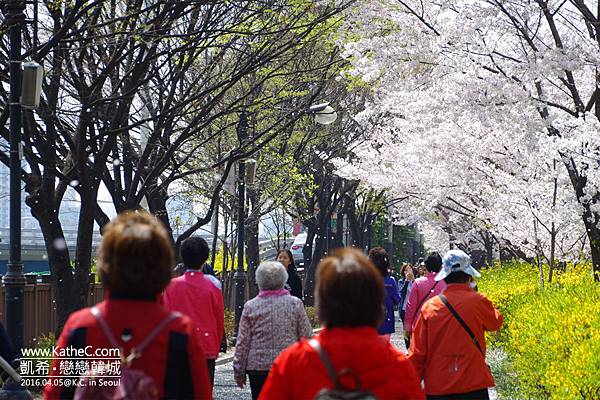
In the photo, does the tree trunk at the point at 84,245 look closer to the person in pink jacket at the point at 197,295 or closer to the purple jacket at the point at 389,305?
the purple jacket at the point at 389,305

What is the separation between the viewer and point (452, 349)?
6.73 metres

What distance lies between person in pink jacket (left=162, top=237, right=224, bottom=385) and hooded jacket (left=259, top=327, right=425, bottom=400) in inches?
181

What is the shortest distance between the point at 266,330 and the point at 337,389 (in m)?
4.28

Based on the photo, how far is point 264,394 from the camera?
3.90 m

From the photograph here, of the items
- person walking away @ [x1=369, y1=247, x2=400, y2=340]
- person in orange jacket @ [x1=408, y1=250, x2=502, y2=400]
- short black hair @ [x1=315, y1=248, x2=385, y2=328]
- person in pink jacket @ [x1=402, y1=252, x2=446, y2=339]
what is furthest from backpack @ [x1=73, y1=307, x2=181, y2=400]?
person in pink jacket @ [x1=402, y1=252, x2=446, y2=339]

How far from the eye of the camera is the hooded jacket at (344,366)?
372 centimetres

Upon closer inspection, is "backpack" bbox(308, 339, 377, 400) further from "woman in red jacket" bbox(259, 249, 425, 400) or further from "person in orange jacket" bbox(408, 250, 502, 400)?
"person in orange jacket" bbox(408, 250, 502, 400)

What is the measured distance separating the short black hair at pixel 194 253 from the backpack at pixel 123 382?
451cm

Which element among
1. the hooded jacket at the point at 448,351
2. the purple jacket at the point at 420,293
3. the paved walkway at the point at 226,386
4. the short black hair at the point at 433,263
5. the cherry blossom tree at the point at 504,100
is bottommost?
the paved walkway at the point at 226,386

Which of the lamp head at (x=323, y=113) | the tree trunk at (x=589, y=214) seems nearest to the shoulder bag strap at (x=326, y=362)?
the tree trunk at (x=589, y=214)

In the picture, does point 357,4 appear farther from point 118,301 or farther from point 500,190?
point 118,301

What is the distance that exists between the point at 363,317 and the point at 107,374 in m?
0.96

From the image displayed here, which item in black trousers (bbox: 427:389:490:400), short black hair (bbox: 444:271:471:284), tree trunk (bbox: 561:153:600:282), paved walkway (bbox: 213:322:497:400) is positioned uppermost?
tree trunk (bbox: 561:153:600:282)

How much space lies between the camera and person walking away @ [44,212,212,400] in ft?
12.3
